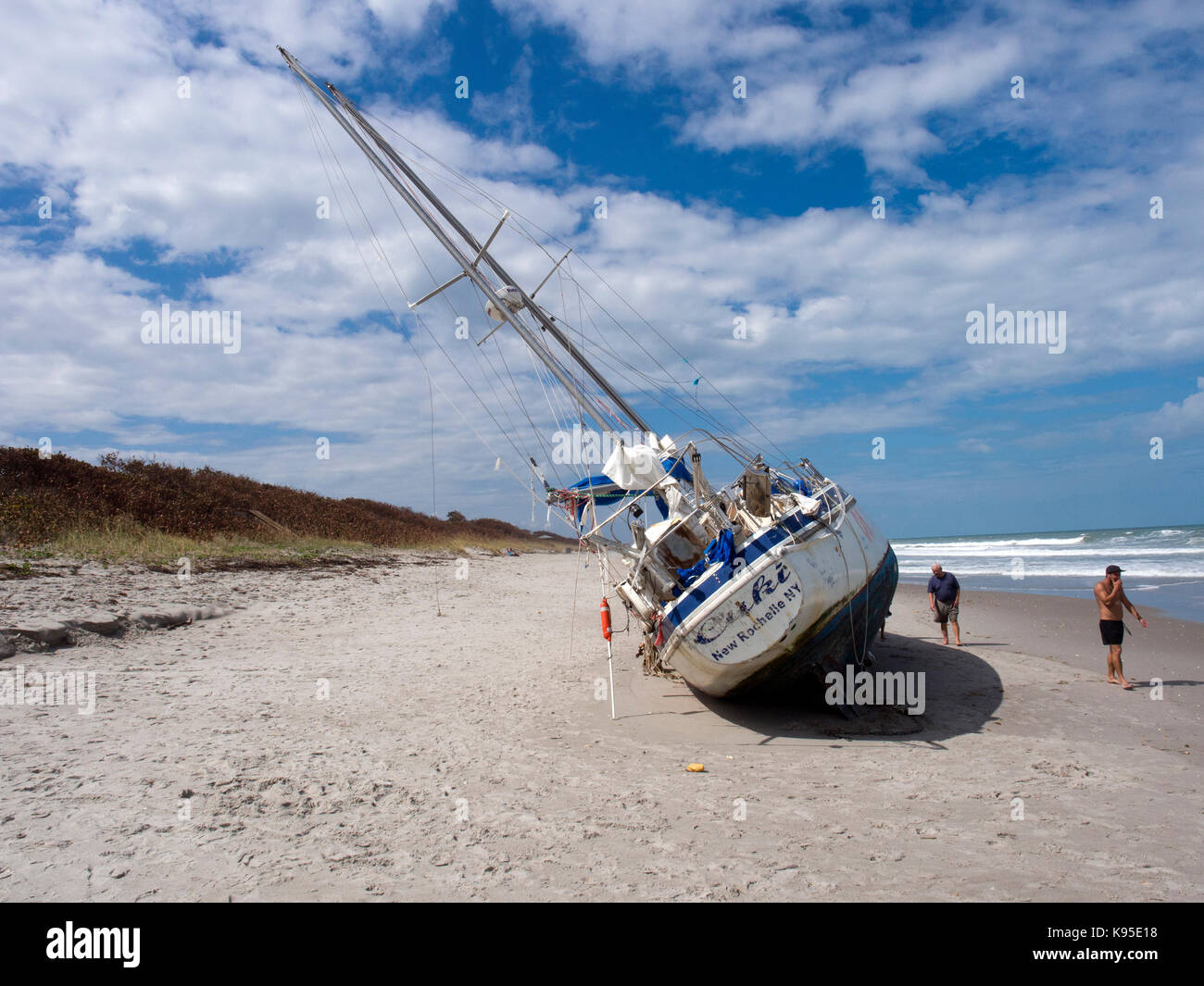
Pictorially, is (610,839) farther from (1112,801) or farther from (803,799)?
(1112,801)

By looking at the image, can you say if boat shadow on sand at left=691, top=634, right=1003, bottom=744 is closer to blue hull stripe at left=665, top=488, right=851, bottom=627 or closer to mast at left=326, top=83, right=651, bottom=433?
blue hull stripe at left=665, top=488, right=851, bottom=627

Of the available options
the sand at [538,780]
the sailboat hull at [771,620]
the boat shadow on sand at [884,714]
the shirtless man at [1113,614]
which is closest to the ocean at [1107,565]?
the shirtless man at [1113,614]

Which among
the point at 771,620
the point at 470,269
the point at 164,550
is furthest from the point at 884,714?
the point at 164,550

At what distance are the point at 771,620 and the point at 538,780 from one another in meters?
3.25

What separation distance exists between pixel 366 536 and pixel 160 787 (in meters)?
23.4

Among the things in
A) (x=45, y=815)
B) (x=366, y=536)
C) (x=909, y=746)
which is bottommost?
(x=909, y=746)

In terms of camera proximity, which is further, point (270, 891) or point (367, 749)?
point (367, 749)

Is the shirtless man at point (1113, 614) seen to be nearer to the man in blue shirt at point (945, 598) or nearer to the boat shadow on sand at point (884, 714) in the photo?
the boat shadow on sand at point (884, 714)

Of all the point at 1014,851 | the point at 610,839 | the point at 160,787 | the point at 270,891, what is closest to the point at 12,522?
the point at 160,787

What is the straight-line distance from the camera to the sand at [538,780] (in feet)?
13.7

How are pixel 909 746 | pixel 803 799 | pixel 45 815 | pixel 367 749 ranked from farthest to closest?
pixel 909 746 → pixel 367 749 → pixel 803 799 → pixel 45 815

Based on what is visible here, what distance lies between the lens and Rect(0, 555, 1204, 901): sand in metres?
4.18
